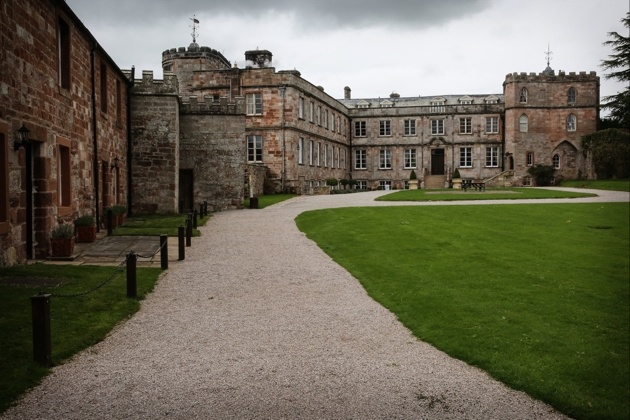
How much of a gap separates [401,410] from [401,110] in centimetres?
5485

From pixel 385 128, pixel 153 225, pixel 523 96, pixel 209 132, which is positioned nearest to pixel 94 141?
pixel 153 225

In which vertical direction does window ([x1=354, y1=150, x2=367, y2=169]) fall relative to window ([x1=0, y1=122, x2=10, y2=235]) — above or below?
above

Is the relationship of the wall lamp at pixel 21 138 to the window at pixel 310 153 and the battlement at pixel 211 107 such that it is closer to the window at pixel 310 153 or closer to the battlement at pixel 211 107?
the battlement at pixel 211 107

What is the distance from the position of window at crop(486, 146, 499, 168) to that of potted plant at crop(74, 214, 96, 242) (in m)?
47.2

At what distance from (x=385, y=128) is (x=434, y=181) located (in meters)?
7.48

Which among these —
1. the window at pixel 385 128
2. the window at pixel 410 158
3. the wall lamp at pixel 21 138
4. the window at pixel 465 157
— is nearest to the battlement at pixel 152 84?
the wall lamp at pixel 21 138

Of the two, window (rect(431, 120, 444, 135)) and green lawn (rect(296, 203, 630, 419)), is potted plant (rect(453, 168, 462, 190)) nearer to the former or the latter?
window (rect(431, 120, 444, 135))

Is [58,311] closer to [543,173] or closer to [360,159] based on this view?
[543,173]

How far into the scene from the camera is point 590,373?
20.1 feet

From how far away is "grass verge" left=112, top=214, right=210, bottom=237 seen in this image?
1795 cm

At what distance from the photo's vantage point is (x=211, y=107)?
2836 cm

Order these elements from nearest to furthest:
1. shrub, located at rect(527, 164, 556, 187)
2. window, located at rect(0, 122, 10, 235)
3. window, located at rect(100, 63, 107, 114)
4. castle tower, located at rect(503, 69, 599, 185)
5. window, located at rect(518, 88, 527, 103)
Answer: window, located at rect(0, 122, 10, 235) < window, located at rect(100, 63, 107, 114) < shrub, located at rect(527, 164, 556, 187) < castle tower, located at rect(503, 69, 599, 185) < window, located at rect(518, 88, 527, 103)

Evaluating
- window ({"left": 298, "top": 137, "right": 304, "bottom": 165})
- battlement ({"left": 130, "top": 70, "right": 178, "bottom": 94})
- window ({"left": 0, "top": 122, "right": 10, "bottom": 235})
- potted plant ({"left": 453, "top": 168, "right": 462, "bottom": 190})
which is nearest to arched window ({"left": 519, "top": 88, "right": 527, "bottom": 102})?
potted plant ({"left": 453, "top": 168, "right": 462, "bottom": 190})

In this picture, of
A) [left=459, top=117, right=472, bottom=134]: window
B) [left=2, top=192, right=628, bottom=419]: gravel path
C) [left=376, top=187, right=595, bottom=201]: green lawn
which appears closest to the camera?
[left=2, top=192, right=628, bottom=419]: gravel path
